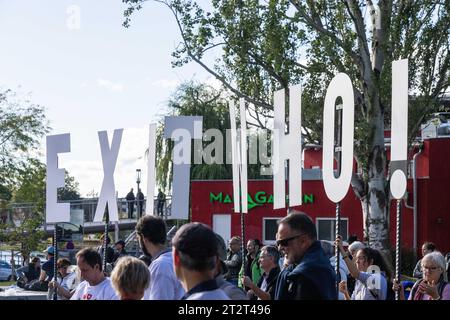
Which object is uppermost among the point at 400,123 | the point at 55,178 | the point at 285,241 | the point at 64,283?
the point at 400,123

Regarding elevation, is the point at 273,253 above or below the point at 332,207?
above

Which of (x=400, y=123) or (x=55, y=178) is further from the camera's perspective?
(x=55, y=178)

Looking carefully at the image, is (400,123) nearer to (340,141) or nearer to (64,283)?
(340,141)

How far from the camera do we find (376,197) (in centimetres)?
2841

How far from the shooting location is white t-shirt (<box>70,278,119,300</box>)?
7.99 meters

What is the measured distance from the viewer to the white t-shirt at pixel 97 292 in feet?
26.2

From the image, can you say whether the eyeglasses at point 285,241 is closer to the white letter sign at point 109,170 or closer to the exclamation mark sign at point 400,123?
the exclamation mark sign at point 400,123

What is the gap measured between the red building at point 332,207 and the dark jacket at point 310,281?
28662mm

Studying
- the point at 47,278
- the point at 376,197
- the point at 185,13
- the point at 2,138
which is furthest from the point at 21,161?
the point at 47,278

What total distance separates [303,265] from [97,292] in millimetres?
2187

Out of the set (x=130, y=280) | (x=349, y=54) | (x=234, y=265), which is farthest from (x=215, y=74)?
(x=130, y=280)

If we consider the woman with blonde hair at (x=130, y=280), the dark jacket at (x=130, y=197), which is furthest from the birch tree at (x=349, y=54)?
the woman with blonde hair at (x=130, y=280)

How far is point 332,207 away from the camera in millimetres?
37219
